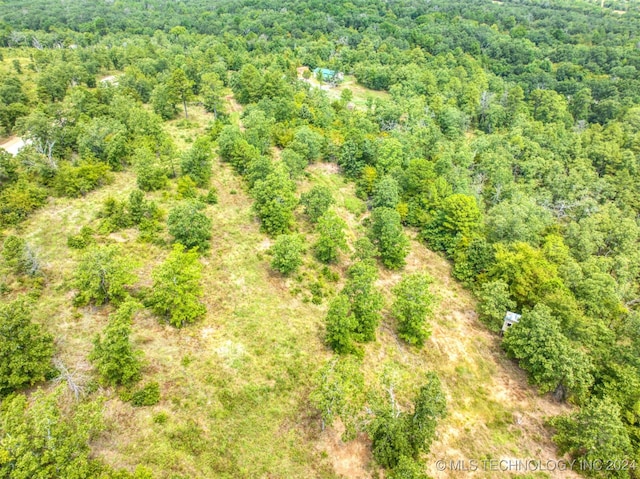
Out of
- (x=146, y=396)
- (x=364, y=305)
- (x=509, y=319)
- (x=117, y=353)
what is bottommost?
(x=509, y=319)

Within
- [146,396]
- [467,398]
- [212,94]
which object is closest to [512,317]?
[467,398]

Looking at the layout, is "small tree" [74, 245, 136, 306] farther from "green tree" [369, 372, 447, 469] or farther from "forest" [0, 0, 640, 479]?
"green tree" [369, 372, 447, 469]

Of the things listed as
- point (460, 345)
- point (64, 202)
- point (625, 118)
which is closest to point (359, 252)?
point (460, 345)

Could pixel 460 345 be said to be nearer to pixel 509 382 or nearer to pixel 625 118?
pixel 509 382

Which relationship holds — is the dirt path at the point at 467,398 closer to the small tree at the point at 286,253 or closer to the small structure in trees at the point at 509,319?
the small structure in trees at the point at 509,319

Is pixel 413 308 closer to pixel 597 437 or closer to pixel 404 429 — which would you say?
pixel 404 429

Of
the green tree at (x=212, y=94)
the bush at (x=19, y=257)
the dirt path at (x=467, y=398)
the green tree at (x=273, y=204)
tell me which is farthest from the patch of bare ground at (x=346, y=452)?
the green tree at (x=212, y=94)

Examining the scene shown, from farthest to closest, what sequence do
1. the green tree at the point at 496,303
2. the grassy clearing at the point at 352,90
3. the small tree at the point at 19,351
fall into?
the grassy clearing at the point at 352,90
the green tree at the point at 496,303
the small tree at the point at 19,351
